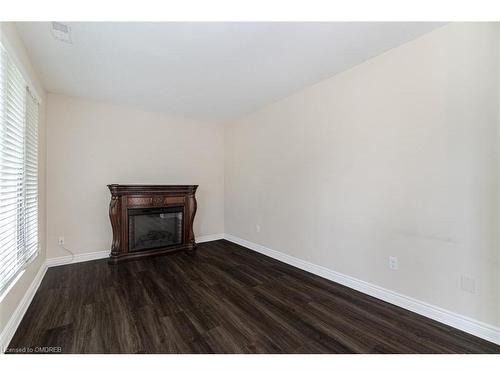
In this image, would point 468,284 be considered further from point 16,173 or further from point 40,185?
point 40,185

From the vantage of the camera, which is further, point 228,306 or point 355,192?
point 355,192

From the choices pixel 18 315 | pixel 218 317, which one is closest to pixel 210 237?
pixel 218 317

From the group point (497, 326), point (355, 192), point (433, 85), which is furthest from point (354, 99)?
point (497, 326)

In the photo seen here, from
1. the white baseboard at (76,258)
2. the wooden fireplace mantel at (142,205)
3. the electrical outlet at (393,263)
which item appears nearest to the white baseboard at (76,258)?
the white baseboard at (76,258)

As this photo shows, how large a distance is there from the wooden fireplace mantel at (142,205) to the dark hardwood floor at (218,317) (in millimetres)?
429

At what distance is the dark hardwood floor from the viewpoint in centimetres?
148

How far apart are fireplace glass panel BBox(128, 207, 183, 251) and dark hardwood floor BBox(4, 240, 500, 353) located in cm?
61

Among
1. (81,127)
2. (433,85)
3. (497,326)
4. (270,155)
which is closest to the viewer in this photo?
(497,326)

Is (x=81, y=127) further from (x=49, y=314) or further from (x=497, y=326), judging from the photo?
(x=497, y=326)

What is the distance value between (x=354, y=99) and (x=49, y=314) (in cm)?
346

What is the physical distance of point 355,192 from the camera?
234 centimetres

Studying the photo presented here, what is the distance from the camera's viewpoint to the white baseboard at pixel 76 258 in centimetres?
295

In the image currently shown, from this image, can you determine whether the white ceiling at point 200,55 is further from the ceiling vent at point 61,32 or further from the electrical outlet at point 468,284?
the electrical outlet at point 468,284

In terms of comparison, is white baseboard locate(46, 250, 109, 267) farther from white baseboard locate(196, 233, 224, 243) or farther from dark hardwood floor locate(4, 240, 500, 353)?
white baseboard locate(196, 233, 224, 243)
